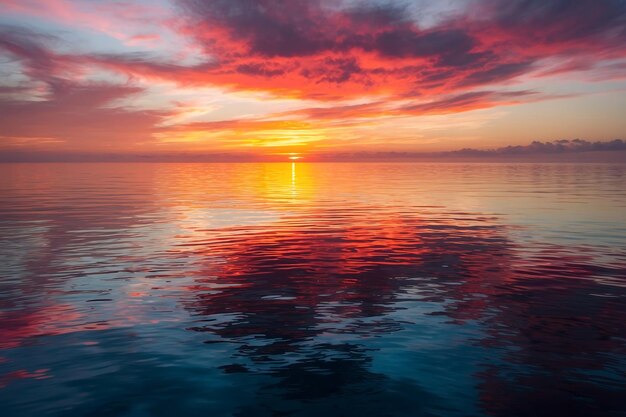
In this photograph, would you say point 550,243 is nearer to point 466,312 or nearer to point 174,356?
point 466,312

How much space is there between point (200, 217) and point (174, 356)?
31.5m

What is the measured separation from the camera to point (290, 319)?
1559cm

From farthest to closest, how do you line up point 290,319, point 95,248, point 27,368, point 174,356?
point 95,248, point 290,319, point 174,356, point 27,368

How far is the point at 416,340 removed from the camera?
Result: 547 inches

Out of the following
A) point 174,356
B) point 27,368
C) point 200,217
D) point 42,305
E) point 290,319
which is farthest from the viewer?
point 200,217

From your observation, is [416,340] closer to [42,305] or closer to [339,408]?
[339,408]

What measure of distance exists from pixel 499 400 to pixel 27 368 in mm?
10847

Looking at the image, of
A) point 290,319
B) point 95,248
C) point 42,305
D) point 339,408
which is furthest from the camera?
point 95,248

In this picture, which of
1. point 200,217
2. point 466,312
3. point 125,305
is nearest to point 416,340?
point 466,312

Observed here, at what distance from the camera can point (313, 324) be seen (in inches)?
595

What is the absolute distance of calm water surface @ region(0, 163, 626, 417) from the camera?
1059 centimetres

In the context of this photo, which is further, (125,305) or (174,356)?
(125,305)

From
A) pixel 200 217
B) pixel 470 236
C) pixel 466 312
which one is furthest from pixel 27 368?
pixel 200 217

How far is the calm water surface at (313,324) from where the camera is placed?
34.7 feet
